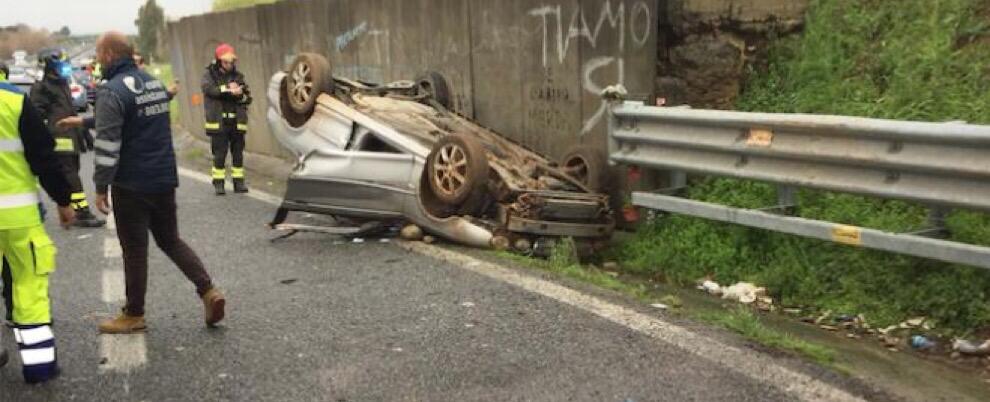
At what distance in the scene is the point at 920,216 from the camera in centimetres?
463

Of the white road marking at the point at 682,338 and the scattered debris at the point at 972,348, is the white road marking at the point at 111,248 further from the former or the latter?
the scattered debris at the point at 972,348

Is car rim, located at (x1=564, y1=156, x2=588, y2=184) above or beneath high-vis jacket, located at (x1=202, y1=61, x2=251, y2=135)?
beneath

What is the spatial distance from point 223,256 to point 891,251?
4.46 metres

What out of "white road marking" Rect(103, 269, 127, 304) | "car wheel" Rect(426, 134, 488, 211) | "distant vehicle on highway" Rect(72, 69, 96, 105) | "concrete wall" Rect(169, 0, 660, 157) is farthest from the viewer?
"distant vehicle on highway" Rect(72, 69, 96, 105)

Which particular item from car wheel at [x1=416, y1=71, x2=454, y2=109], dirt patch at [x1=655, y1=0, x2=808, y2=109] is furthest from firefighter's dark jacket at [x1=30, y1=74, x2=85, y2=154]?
dirt patch at [x1=655, y1=0, x2=808, y2=109]

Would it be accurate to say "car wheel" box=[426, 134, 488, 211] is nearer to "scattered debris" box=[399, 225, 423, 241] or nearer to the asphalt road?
"scattered debris" box=[399, 225, 423, 241]

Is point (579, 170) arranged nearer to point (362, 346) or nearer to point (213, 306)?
point (362, 346)

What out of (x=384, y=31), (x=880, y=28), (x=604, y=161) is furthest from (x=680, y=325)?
(x=384, y=31)

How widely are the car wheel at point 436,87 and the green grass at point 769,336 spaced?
4.61 metres

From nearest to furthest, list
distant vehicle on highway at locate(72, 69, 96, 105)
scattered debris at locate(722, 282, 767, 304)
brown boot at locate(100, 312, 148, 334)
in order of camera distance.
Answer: brown boot at locate(100, 312, 148, 334)
scattered debris at locate(722, 282, 767, 304)
distant vehicle on highway at locate(72, 69, 96, 105)

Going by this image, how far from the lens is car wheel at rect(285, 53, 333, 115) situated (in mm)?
7348

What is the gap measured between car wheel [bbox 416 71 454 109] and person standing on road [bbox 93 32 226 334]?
4.05m

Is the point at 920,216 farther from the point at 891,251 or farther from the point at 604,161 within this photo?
the point at 604,161

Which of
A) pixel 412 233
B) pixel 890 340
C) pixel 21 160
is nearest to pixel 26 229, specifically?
pixel 21 160
